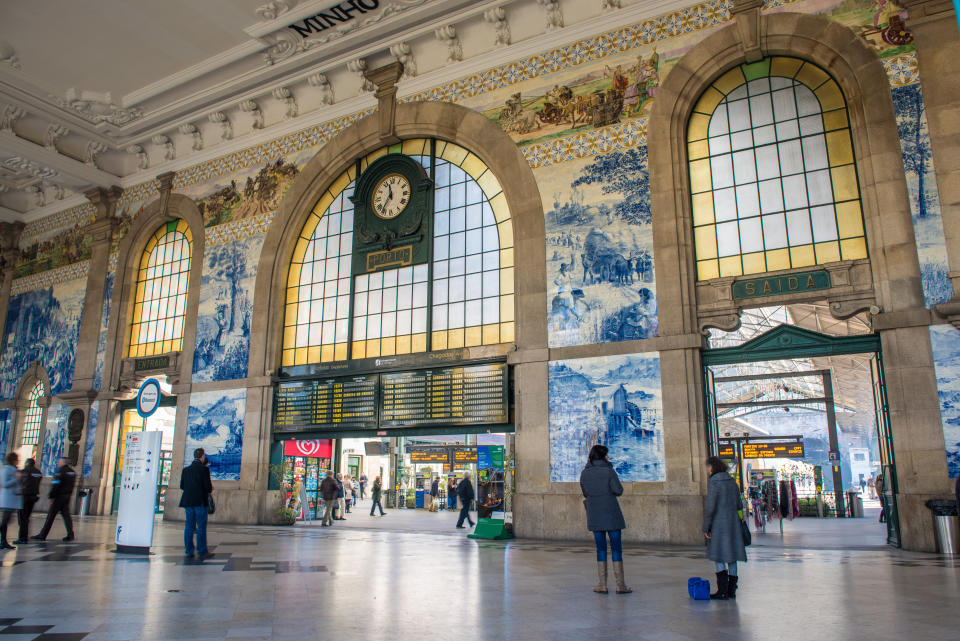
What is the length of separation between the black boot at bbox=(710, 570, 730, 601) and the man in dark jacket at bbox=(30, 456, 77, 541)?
11.1 metres

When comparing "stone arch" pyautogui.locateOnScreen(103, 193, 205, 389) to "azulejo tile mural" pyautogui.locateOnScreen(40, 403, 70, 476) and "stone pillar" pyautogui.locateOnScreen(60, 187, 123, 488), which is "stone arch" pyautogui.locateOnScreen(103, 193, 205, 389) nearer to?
"stone pillar" pyautogui.locateOnScreen(60, 187, 123, 488)

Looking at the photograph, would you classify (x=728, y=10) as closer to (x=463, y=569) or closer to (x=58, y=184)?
(x=463, y=569)

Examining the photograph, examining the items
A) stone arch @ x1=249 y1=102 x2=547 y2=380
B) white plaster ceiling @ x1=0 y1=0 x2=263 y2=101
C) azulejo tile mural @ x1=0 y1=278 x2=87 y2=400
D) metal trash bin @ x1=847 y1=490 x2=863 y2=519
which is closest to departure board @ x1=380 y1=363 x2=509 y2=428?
stone arch @ x1=249 y1=102 x2=547 y2=380

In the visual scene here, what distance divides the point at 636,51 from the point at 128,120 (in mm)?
16235

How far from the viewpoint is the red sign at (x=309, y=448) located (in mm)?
19375

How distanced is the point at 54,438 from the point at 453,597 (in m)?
21.1

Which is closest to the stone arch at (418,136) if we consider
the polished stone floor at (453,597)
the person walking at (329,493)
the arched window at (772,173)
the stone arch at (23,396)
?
the arched window at (772,173)

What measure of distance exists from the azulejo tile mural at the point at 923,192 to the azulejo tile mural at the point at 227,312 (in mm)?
15654

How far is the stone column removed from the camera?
11.5m

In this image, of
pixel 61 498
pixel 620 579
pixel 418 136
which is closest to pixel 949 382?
pixel 620 579

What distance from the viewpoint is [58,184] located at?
2359 cm

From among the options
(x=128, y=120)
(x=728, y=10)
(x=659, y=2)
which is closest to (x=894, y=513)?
(x=728, y=10)

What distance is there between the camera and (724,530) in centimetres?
674

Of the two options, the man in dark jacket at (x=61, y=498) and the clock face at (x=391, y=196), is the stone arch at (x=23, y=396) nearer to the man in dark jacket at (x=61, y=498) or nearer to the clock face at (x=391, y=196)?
the man in dark jacket at (x=61, y=498)
